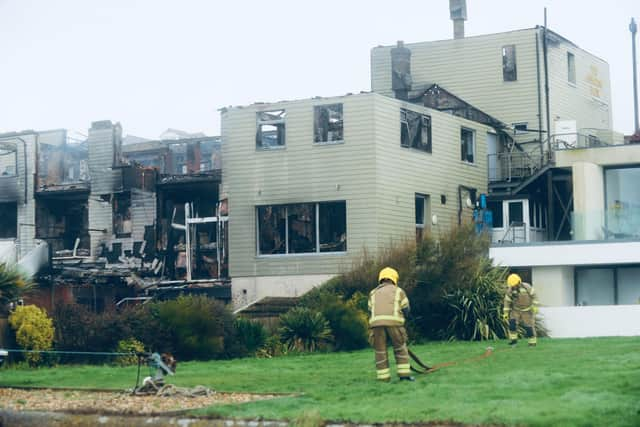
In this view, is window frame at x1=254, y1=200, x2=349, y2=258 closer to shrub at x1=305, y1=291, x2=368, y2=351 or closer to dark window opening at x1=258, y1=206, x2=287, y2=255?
dark window opening at x1=258, y1=206, x2=287, y2=255

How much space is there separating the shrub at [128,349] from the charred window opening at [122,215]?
64.4 ft

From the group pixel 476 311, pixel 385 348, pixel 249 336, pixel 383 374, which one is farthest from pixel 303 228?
pixel 385 348

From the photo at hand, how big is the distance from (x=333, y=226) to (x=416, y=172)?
3.70 m

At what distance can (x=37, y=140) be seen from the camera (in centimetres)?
4909

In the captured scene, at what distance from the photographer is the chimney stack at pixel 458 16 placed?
1916 inches

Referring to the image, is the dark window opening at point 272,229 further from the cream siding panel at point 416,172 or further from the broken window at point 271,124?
the cream siding panel at point 416,172

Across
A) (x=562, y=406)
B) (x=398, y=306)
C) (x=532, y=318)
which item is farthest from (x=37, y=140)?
(x=562, y=406)

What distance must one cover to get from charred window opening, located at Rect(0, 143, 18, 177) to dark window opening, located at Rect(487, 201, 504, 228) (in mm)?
19953

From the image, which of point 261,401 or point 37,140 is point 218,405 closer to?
point 261,401

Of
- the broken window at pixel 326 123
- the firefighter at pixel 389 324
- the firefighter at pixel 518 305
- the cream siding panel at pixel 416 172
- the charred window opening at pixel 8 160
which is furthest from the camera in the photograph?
the charred window opening at pixel 8 160

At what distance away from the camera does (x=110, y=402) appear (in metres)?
18.5

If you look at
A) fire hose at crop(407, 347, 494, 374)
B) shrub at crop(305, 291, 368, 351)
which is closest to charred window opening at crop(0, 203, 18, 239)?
shrub at crop(305, 291, 368, 351)

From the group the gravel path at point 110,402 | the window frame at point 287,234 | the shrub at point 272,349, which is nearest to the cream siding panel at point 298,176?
the window frame at point 287,234

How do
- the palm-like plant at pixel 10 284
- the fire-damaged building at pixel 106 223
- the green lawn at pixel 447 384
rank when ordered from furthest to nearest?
1. the fire-damaged building at pixel 106 223
2. the palm-like plant at pixel 10 284
3. the green lawn at pixel 447 384
